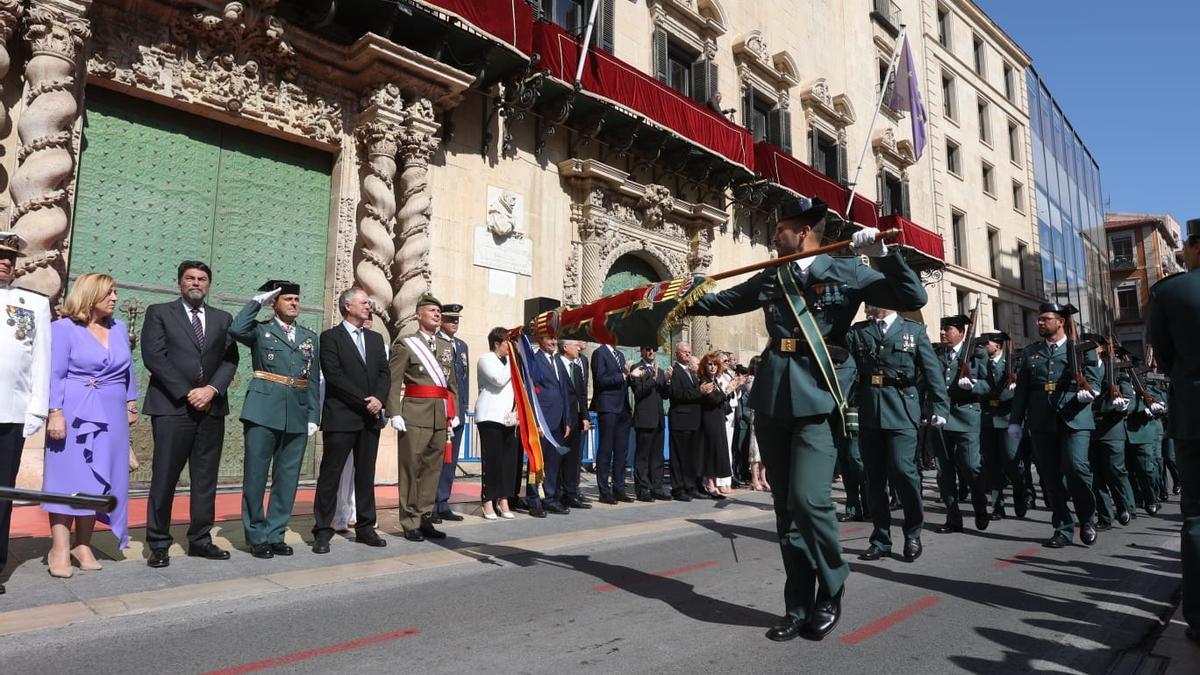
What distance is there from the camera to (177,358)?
17.9 feet

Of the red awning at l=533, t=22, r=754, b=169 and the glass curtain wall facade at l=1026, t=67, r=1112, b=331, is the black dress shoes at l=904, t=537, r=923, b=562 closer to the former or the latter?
the red awning at l=533, t=22, r=754, b=169

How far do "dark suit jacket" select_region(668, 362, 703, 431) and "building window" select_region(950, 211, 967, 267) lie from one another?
22.5m

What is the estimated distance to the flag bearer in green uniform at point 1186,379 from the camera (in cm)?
363

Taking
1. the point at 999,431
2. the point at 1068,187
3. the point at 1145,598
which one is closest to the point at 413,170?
the point at 999,431

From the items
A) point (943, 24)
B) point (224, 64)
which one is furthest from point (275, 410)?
point (943, 24)

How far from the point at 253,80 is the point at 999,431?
10.5 meters

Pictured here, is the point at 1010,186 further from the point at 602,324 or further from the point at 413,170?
the point at 602,324

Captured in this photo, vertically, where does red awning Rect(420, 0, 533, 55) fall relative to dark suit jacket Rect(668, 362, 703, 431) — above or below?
above

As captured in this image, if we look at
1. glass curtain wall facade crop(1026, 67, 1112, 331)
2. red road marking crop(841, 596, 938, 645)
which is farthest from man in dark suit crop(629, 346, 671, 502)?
glass curtain wall facade crop(1026, 67, 1112, 331)

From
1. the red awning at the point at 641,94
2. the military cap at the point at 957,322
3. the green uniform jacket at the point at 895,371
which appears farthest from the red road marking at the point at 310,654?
the red awning at the point at 641,94

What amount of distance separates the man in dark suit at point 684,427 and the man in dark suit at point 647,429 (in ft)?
0.75

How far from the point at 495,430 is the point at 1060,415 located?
5522mm

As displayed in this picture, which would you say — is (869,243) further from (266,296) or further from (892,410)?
(266,296)

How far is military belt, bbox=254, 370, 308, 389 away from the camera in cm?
583
